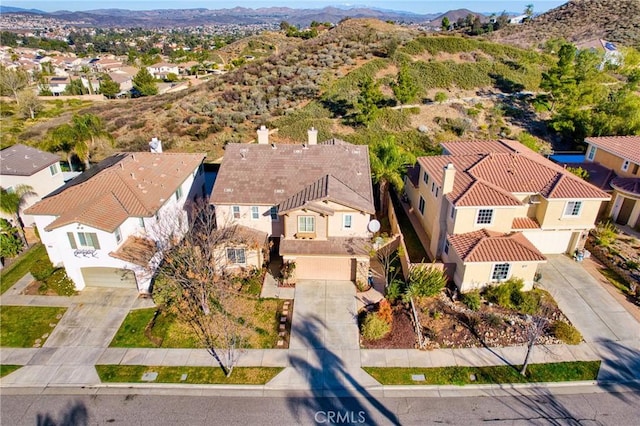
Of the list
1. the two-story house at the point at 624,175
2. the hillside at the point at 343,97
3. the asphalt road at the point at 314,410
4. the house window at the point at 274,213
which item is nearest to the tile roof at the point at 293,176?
the house window at the point at 274,213

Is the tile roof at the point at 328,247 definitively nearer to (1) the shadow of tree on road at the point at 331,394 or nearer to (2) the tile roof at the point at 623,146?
(1) the shadow of tree on road at the point at 331,394

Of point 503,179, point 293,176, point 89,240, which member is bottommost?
point 89,240

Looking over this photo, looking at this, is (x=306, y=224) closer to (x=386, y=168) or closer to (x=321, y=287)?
(x=321, y=287)

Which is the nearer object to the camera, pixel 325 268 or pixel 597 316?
pixel 597 316

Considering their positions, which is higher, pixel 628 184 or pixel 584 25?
pixel 584 25

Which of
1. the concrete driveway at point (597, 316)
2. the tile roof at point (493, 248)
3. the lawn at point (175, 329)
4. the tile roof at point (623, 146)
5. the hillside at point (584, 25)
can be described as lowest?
the lawn at point (175, 329)

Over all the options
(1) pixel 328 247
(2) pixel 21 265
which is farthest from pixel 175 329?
(2) pixel 21 265
